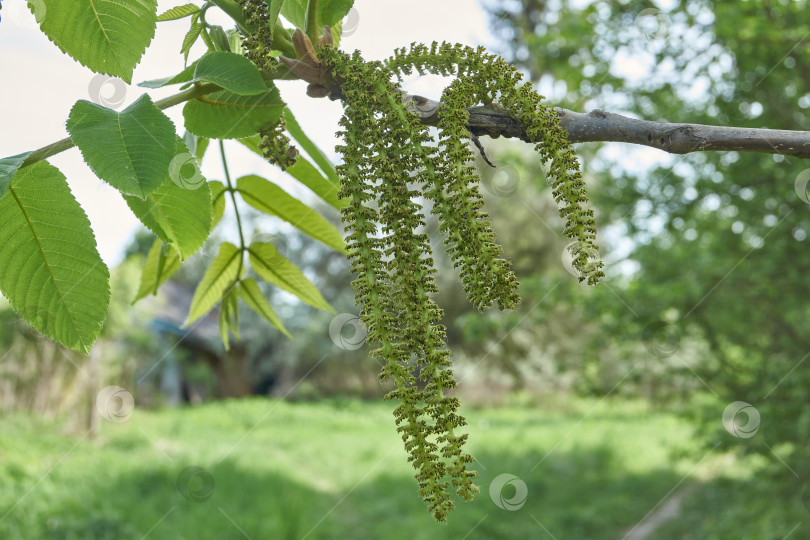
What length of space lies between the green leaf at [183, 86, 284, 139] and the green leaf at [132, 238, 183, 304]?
27 cm

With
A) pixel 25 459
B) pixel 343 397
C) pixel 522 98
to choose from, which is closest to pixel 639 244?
pixel 522 98

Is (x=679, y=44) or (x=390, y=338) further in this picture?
(x=679, y=44)

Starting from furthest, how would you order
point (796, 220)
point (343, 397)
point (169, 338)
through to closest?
point (169, 338), point (343, 397), point (796, 220)

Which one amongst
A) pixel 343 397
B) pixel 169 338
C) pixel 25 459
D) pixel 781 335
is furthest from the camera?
pixel 169 338

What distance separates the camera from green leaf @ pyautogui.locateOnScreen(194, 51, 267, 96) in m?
0.75

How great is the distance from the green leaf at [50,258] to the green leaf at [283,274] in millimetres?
408

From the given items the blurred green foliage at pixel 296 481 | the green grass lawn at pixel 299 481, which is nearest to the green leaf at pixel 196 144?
the green grass lawn at pixel 299 481

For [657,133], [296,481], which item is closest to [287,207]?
[657,133]

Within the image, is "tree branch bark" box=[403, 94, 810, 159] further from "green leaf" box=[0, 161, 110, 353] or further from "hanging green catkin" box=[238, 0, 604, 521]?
"green leaf" box=[0, 161, 110, 353]

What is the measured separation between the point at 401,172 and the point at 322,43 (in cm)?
22

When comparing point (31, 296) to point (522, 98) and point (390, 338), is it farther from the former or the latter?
point (522, 98)

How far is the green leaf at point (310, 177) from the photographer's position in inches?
40.8

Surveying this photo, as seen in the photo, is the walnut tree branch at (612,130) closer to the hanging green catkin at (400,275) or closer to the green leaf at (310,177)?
the hanging green catkin at (400,275)

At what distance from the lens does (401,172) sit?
743 millimetres
